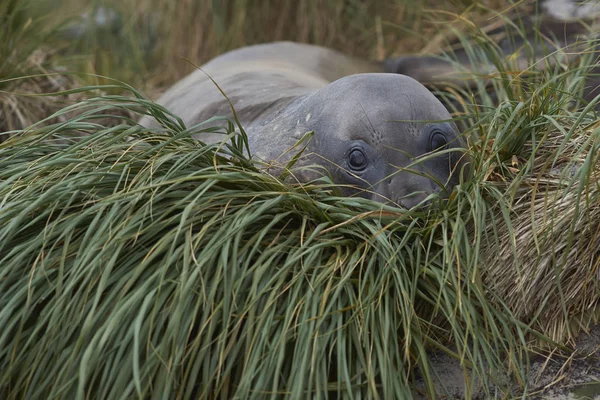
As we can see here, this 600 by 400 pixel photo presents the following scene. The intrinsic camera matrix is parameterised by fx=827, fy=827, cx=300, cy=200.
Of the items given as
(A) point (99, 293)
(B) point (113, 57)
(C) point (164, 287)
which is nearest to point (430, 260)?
(C) point (164, 287)

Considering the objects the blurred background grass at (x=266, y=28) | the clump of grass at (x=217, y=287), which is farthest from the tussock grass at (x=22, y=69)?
the clump of grass at (x=217, y=287)

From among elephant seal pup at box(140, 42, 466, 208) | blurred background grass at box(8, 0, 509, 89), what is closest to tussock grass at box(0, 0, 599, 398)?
elephant seal pup at box(140, 42, 466, 208)

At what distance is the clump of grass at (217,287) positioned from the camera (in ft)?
5.90

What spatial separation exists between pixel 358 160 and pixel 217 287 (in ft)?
2.33

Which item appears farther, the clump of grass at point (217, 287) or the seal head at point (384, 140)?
the seal head at point (384, 140)

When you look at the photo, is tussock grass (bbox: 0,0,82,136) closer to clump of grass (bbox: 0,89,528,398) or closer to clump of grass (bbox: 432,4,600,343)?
clump of grass (bbox: 0,89,528,398)

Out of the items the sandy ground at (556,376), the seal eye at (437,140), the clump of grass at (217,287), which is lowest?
the sandy ground at (556,376)

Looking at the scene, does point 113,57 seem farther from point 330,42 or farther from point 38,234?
point 38,234

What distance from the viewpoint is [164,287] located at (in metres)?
1.86

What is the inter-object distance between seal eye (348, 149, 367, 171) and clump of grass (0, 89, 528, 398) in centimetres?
28

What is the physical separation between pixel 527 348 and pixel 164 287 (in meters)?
0.87

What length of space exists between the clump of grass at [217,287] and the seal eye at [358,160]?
28cm

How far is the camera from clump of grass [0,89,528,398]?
180 cm

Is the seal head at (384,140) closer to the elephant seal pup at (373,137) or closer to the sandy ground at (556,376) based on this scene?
the elephant seal pup at (373,137)
